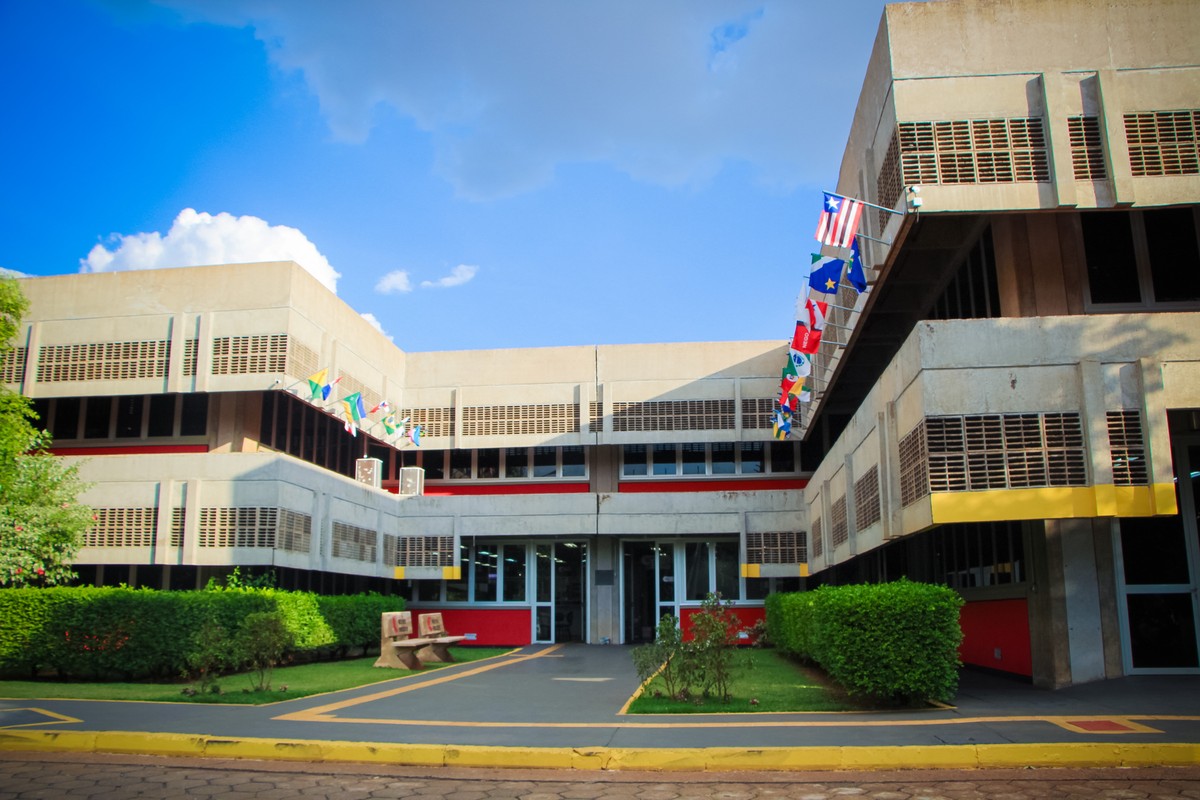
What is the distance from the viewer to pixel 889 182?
13945mm

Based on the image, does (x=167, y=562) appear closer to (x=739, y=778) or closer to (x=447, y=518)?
(x=447, y=518)

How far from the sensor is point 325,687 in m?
15.2

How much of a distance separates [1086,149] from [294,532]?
17.8 m

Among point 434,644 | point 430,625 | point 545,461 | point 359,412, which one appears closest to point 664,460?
point 545,461

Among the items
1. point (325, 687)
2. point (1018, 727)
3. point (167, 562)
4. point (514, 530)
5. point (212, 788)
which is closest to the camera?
point (212, 788)

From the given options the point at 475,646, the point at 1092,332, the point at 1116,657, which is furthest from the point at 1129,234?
the point at 475,646

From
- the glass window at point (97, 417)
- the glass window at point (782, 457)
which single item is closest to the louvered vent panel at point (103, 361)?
the glass window at point (97, 417)

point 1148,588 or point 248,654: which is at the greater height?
point 1148,588

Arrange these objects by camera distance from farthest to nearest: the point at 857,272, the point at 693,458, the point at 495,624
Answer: the point at 693,458 → the point at 495,624 → the point at 857,272

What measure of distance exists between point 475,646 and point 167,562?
10.7 meters

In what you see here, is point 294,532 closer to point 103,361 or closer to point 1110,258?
point 103,361

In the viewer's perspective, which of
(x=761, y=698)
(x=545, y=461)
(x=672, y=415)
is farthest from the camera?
(x=545, y=461)

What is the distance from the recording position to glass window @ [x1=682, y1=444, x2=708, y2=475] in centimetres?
3098

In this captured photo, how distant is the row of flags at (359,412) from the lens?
23.3 m
